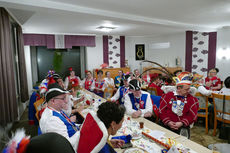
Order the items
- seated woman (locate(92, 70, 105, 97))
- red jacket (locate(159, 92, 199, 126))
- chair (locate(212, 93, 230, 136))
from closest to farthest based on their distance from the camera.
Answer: red jacket (locate(159, 92, 199, 126)) → chair (locate(212, 93, 230, 136)) → seated woman (locate(92, 70, 105, 97))

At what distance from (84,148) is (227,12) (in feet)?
17.4

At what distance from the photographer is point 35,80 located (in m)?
7.46

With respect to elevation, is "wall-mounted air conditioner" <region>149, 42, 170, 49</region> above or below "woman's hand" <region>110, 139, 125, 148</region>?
above

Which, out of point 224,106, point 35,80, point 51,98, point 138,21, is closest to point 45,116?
point 51,98

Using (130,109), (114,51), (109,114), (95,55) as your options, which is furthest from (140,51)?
(109,114)

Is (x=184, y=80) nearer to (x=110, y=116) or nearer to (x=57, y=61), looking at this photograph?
(x=110, y=116)

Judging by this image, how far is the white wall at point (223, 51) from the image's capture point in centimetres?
661

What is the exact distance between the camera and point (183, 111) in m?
2.40

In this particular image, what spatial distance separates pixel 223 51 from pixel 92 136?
7.56 m

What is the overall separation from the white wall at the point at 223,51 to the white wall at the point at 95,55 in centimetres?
558

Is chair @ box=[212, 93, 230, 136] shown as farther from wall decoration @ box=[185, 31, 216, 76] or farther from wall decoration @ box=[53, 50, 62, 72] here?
wall decoration @ box=[53, 50, 62, 72]

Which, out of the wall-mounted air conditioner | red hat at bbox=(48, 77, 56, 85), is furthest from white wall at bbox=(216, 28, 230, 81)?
red hat at bbox=(48, 77, 56, 85)

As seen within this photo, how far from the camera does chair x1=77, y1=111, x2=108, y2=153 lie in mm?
1145

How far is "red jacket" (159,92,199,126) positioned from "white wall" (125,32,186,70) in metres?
6.28
